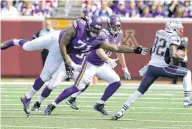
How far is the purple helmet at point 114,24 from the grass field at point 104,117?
1.16m

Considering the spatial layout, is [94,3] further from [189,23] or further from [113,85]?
[113,85]

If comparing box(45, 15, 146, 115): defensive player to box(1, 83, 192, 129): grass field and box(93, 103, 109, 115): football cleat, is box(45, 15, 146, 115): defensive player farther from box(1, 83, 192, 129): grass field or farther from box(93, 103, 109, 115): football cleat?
box(1, 83, 192, 129): grass field

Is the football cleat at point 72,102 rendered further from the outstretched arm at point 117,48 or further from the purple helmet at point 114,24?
the outstretched arm at point 117,48

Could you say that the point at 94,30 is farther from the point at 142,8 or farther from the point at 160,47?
the point at 142,8

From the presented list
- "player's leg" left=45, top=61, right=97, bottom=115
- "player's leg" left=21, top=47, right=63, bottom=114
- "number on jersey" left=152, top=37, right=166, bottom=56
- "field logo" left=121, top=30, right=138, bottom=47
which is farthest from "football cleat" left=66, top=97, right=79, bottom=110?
"field logo" left=121, top=30, right=138, bottom=47

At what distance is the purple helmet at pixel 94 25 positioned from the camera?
9188 mm

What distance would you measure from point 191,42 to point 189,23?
0.47 m

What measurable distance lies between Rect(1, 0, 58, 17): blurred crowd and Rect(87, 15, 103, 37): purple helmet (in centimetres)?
819

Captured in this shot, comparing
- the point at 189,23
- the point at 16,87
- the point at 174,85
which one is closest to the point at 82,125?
the point at 16,87

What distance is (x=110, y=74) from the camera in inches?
398

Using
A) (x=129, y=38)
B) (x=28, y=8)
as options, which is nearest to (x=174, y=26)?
(x=129, y=38)

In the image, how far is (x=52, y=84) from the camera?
1005cm

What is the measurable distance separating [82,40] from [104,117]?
109 cm

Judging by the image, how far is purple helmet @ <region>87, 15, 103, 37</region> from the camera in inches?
362
